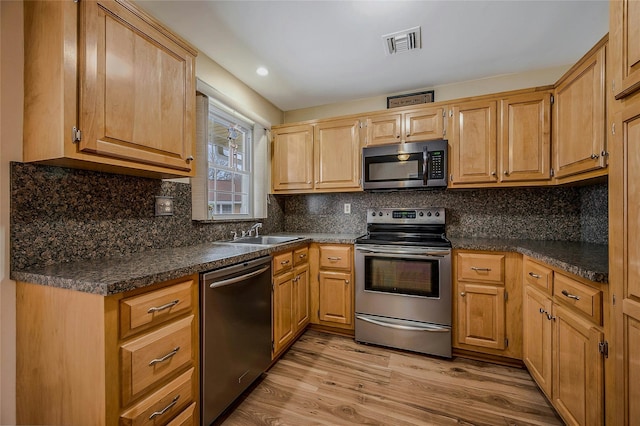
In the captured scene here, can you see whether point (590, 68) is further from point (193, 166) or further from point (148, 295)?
point (148, 295)

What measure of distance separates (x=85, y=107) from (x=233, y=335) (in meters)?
1.33

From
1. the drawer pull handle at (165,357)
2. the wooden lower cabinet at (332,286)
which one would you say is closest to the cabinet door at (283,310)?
the wooden lower cabinet at (332,286)

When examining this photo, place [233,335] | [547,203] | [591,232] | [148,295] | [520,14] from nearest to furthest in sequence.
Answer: [148,295]
[233,335]
[520,14]
[591,232]
[547,203]

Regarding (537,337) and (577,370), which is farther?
(537,337)

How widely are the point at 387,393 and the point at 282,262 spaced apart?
1.15 meters

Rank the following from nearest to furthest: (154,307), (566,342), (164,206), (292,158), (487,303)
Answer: (154,307)
(566,342)
(164,206)
(487,303)
(292,158)

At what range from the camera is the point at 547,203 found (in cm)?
246

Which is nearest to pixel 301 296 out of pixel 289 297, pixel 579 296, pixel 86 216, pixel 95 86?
pixel 289 297

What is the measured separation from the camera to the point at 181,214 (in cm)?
199

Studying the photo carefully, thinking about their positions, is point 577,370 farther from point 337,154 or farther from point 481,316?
point 337,154

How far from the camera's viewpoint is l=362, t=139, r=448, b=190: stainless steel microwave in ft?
8.01

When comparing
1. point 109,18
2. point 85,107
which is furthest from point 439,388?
point 109,18

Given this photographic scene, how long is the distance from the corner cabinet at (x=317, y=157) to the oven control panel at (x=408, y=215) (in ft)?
1.23

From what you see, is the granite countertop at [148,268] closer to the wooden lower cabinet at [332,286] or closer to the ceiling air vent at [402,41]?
the wooden lower cabinet at [332,286]
